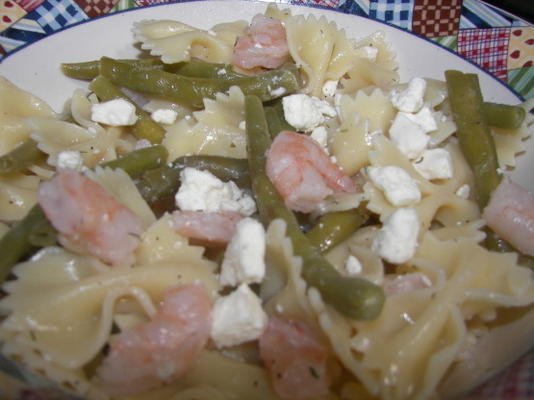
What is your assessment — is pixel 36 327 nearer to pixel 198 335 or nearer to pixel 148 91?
pixel 198 335

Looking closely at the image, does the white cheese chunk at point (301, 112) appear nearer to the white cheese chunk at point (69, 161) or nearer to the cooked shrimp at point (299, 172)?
the cooked shrimp at point (299, 172)

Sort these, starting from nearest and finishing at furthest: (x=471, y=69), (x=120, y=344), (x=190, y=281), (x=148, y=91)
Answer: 1. (x=120, y=344)
2. (x=190, y=281)
3. (x=148, y=91)
4. (x=471, y=69)

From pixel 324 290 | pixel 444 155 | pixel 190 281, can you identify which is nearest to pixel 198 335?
pixel 190 281

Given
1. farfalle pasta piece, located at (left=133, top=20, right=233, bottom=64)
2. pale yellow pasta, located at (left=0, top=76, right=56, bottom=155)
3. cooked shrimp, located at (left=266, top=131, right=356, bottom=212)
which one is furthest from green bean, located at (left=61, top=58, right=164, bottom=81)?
cooked shrimp, located at (left=266, top=131, right=356, bottom=212)

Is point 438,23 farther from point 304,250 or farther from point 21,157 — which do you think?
point 21,157

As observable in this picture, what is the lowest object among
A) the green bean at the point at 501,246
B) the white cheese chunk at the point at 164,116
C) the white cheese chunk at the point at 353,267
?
the green bean at the point at 501,246

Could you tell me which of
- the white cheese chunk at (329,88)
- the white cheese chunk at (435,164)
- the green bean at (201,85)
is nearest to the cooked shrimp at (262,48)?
the green bean at (201,85)
